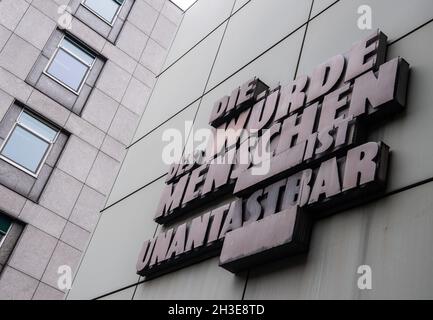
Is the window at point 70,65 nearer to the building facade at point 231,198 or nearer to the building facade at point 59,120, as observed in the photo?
the building facade at point 59,120

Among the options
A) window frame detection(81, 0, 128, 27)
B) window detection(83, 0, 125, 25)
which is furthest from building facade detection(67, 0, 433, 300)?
window detection(83, 0, 125, 25)

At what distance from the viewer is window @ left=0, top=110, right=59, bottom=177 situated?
52.6ft

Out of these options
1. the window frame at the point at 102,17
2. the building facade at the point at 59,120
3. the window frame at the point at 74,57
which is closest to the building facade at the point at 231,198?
the building facade at the point at 59,120

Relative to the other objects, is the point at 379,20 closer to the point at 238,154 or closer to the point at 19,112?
the point at 238,154

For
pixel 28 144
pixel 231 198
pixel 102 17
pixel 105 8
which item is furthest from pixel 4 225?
pixel 231 198

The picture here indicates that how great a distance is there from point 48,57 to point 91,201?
506 centimetres

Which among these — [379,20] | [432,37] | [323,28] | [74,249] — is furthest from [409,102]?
[74,249]

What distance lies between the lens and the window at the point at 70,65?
1783 cm

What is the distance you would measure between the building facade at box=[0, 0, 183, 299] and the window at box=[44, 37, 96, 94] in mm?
35

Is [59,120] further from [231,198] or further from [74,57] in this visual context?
[231,198]

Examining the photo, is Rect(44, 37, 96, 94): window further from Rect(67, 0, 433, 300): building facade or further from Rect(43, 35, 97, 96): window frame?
Rect(67, 0, 433, 300): building facade

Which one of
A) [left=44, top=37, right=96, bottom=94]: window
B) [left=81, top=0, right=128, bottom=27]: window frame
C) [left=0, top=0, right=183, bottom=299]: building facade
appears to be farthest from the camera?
[left=81, top=0, right=128, bottom=27]: window frame

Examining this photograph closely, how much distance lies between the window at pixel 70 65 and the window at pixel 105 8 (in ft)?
5.36

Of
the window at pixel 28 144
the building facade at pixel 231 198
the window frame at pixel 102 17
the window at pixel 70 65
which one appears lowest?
the building facade at pixel 231 198
